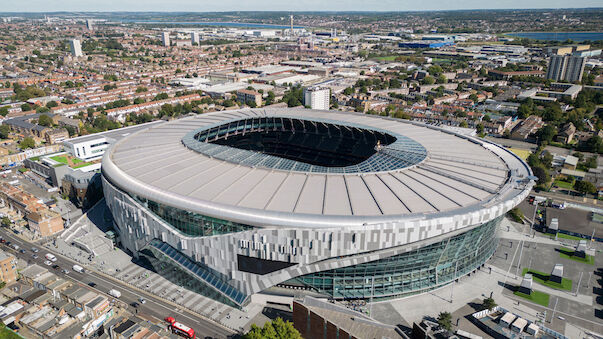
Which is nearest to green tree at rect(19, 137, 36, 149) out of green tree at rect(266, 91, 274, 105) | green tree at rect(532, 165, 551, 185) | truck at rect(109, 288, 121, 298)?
truck at rect(109, 288, 121, 298)

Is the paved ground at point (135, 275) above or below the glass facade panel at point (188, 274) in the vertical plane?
below

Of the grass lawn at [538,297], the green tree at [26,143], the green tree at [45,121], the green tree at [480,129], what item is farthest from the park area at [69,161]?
the green tree at [480,129]

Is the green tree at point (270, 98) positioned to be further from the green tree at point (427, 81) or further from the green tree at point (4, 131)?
the green tree at point (4, 131)

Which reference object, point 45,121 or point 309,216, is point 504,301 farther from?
point 45,121

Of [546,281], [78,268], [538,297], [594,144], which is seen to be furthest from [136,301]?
[594,144]

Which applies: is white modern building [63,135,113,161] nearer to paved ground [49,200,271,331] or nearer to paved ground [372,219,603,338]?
paved ground [49,200,271,331]

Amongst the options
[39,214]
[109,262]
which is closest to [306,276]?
[109,262]

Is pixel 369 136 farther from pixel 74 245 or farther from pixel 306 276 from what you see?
pixel 74 245
